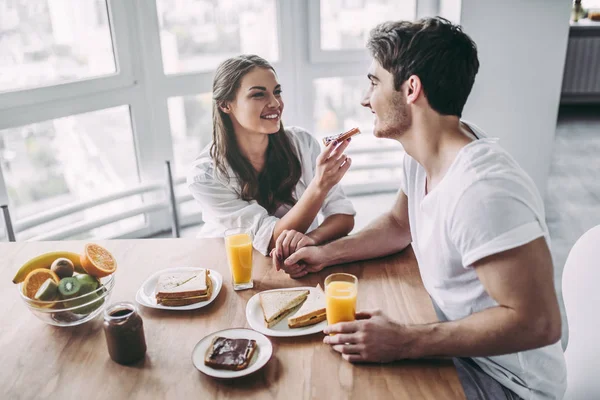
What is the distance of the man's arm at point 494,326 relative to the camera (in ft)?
3.37

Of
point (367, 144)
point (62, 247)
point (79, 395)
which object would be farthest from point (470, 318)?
point (367, 144)

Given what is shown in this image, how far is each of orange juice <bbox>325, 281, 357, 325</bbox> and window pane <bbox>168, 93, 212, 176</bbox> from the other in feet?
7.41

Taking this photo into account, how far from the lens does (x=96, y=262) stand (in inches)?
51.3

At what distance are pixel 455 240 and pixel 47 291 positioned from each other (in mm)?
907

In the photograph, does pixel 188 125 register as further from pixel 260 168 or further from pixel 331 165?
pixel 331 165

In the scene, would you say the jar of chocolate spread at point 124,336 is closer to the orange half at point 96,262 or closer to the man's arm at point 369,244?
the orange half at point 96,262

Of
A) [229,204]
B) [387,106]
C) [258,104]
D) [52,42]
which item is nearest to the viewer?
[387,106]

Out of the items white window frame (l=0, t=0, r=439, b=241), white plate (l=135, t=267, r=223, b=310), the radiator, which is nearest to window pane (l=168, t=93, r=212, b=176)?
Result: white window frame (l=0, t=0, r=439, b=241)

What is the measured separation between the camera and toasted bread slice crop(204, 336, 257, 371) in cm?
107

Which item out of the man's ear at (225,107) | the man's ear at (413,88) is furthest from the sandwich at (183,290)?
the man's ear at (225,107)

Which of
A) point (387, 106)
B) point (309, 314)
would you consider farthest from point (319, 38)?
point (309, 314)

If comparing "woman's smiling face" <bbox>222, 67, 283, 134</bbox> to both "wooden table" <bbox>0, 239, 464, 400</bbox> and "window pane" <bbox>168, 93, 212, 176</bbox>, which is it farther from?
"window pane" <bbox>168, 93, 212, 176</bbox>

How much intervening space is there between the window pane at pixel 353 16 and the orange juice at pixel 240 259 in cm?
241

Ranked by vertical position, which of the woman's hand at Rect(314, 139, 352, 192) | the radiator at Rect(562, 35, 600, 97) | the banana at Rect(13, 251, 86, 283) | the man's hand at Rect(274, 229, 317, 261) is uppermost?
the woman's hand at Rect(314, 139, 352, 192)
